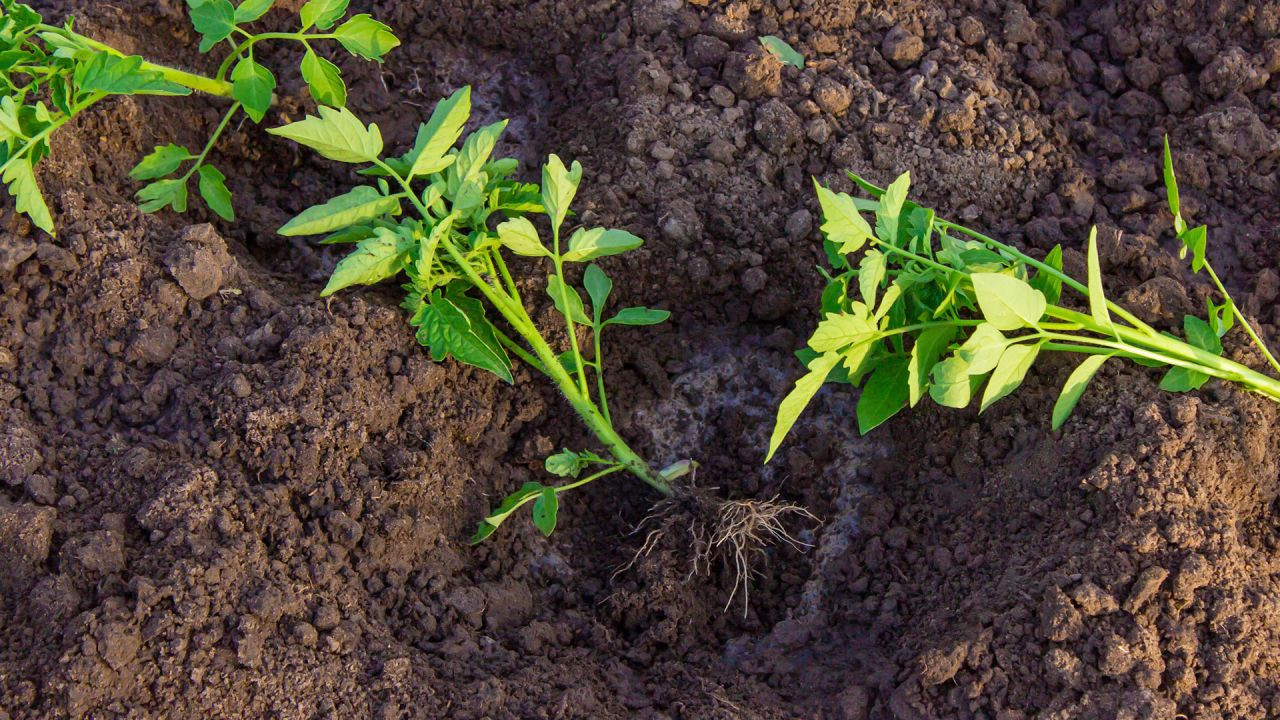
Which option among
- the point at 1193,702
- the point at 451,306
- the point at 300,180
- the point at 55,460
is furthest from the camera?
the point at 300,180

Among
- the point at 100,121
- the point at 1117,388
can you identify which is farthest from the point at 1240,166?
the point at 100,121

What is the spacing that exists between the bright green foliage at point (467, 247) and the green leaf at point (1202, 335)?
1.07 m

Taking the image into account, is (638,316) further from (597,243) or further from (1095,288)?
(1095,288)

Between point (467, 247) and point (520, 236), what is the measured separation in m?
0.16

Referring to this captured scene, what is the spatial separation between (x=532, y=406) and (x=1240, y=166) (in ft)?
5.79

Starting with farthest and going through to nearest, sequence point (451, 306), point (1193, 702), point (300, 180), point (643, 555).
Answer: point (300, 180)
point (643, 555)
point (451, 306)
point (1193, 702)

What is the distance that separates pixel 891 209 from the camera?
6.72 ft

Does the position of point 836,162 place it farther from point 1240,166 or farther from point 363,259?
point 363,259

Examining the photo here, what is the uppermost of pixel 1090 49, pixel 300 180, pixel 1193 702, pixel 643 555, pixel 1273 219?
pixel 1090 49

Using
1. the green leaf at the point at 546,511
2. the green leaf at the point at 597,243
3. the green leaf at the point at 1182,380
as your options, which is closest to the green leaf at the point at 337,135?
the green leaf at the point at 597,243

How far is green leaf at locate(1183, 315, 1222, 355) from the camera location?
7.24 feet

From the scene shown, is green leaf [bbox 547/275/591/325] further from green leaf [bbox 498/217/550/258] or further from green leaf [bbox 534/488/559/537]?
green leaf [bbox 534/488/559/537]

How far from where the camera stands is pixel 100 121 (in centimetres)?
248

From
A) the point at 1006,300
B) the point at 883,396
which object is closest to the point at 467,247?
the point at 883,396
